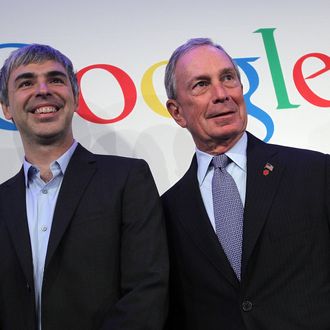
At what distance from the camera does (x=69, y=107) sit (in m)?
1.83

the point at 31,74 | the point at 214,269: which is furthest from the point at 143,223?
the point at 31,74

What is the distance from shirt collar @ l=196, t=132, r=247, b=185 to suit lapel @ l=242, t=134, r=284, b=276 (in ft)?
0.12

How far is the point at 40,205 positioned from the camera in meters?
1.66

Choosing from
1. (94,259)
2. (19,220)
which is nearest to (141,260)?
(94,259)

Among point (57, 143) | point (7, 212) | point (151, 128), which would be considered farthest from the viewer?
point (151, 128)

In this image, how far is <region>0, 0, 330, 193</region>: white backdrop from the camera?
89.0 inches

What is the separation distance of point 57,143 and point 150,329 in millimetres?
722

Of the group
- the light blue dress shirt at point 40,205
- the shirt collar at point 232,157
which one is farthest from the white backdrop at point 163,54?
the light blue dress shirt at point 40,205

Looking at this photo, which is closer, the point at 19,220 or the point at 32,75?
the point at 19,220

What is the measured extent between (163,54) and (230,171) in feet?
2.70

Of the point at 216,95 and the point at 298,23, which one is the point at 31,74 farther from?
the point at 298,23

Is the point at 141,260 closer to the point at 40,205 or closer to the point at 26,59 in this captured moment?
the point at 40,205

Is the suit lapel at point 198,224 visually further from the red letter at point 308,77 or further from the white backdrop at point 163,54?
the red letter at point 308,77

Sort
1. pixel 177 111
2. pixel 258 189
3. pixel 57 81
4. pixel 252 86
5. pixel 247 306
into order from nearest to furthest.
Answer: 1. pixel 247 306
2. pixel 258 189
3. pixel 57 81
4. pixel 177 111
5. pixel 252 86
